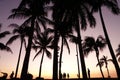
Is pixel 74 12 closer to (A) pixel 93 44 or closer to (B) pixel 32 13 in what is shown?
(B) pixel 32 13

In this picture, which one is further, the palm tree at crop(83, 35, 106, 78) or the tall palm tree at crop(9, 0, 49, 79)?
the palm tree at crop(83, 35, 106, 78)

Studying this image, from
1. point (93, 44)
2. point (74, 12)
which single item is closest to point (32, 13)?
point (74, 12)

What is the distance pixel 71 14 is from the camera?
60.6 feet

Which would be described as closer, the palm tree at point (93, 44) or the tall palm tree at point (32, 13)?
the tall palm tree at point (32, 13)

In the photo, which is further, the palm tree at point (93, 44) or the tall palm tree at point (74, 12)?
the palm tree at point (93, 44)

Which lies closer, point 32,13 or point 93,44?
point 32,13

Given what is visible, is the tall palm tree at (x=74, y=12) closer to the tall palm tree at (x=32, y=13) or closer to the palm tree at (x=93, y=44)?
the tall palm tree at (x=32, y=13)

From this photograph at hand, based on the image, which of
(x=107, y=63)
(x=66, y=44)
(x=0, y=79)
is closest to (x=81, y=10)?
(x=66, y=44)

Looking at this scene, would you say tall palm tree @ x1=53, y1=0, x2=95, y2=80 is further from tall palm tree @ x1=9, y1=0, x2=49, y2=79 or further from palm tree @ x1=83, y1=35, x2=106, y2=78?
palm tree @ x1=83, y1=35, x2=106, y2=78

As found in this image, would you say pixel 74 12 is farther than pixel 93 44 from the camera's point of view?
No

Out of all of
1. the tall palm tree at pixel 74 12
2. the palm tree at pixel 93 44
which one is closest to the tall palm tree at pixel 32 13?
the tall palm tree at pixel 74 12

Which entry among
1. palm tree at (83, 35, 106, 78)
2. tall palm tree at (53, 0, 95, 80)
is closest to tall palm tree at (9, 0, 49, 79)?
tall palm tree at (53, 0, 95, 80)

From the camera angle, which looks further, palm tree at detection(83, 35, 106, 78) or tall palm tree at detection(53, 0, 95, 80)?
palm tree at detection(83, 35, 106, 78)

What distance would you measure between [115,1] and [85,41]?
56.6 feet
